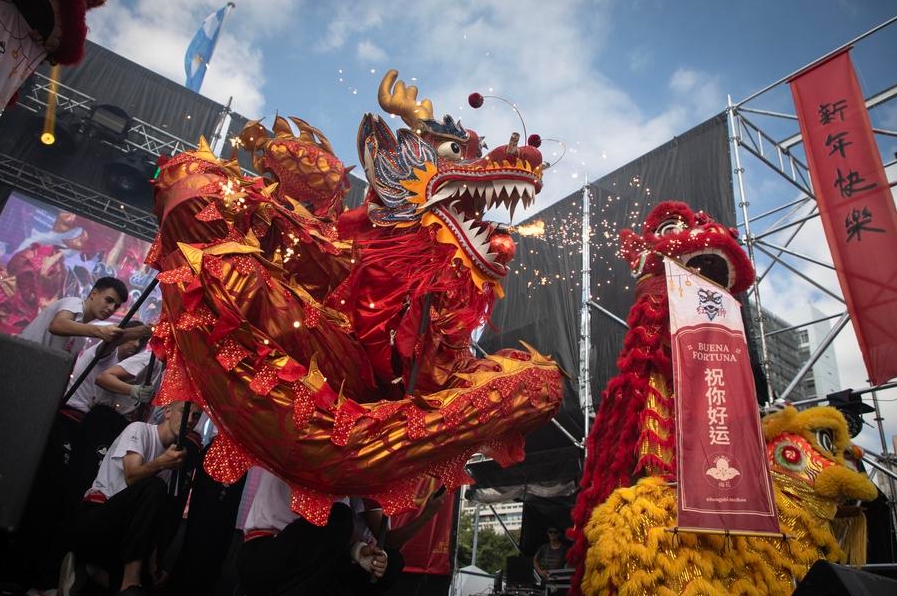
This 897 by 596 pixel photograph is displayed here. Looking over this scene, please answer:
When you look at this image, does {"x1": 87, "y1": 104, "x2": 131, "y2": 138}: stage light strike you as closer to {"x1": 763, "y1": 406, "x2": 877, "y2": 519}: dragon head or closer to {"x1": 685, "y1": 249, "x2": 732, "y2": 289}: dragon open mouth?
{"x1": 685, "y1": 249, "x2": 732, "y2": 289}: dragon open mouth

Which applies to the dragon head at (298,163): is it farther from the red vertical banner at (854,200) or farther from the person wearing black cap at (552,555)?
the person wearing black cap at (552,555)

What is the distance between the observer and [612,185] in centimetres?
755

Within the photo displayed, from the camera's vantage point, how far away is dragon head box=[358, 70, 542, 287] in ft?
8.36

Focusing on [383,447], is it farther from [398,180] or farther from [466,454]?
[398,180]

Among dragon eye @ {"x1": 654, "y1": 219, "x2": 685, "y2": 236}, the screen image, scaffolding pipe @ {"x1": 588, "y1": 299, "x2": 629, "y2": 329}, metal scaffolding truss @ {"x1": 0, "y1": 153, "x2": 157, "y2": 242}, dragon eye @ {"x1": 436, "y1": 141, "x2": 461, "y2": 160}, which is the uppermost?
metal scaffolding truss @ {"x1": 0, "y1": 153, "x2": 157, "y2": 242}

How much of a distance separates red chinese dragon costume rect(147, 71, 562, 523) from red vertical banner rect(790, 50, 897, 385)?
2975 millimetres

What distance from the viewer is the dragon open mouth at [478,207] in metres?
2.54

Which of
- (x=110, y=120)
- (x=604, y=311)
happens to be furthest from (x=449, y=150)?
(x=110, y=120)

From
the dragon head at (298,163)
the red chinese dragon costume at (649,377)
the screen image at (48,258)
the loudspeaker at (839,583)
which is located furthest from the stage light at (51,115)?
the loudspeaker at (839,583)

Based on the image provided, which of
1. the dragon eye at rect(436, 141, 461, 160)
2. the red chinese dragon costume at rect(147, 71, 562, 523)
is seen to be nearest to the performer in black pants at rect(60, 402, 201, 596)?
the red chinese dragon costume at rect(147, 71, 562, 523)

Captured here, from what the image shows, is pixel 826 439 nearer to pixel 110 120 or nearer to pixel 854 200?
pixel 854 200

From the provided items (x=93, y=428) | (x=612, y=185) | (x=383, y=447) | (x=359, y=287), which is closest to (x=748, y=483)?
(x=383, y=447)

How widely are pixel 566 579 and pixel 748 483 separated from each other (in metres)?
3.22

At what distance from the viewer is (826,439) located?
2926 mm
